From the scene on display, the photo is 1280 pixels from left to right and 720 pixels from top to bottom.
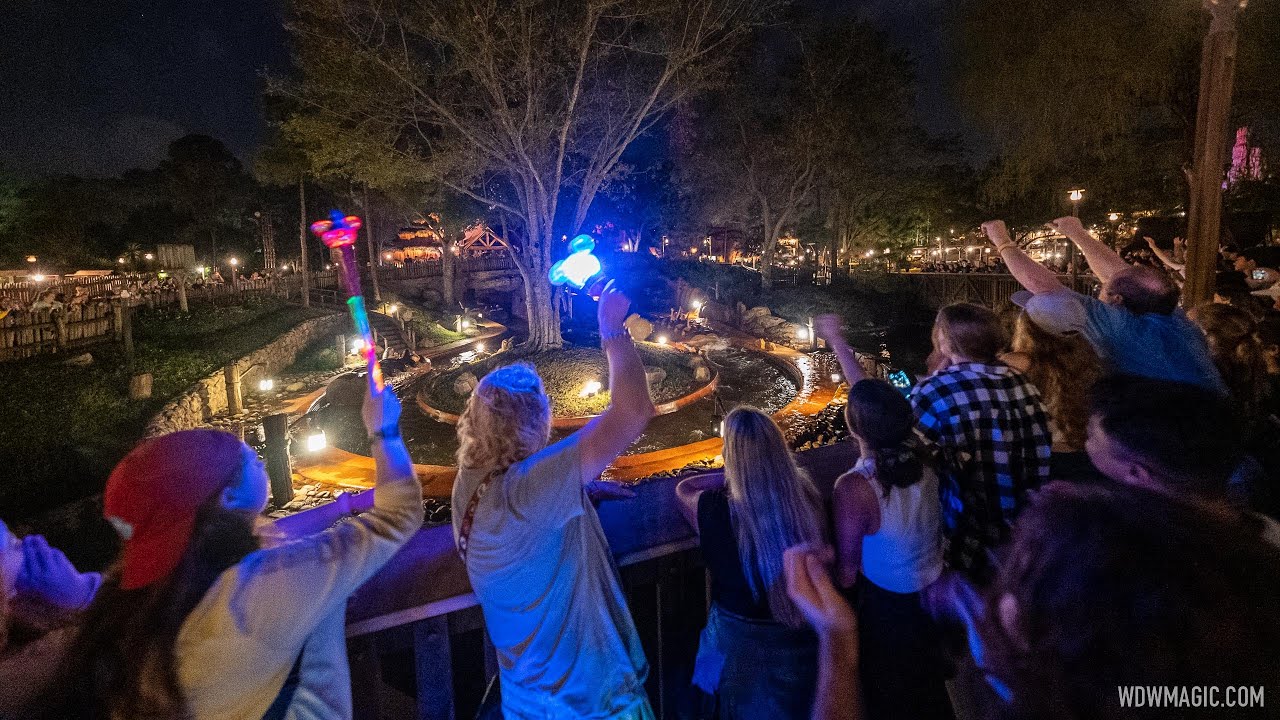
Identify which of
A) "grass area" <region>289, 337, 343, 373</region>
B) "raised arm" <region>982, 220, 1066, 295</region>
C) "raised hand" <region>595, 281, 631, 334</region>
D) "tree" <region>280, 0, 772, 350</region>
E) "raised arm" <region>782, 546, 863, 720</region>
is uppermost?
"tree" <region>280, 0, 772, 350</region>

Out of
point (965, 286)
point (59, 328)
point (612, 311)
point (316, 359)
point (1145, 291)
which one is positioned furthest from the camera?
point (965, 286)

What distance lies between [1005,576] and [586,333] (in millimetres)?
21072

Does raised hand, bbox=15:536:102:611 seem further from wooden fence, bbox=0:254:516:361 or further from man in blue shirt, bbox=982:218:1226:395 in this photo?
wooden fence, bbox=0:254:516:361

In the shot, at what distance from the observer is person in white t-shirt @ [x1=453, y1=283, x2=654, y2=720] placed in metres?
1.66

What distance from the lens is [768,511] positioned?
1.70 meters

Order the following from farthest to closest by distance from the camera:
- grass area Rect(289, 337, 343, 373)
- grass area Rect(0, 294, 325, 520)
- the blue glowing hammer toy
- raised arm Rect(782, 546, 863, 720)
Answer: grass area Rect(289, 337, 343, 373) → grass area Rect(0, 294, 325, 520) → the blue glowing hammer toy → raised arm Rect(782, 546, 863, 720)

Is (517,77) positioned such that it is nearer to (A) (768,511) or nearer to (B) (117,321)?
(B) (117,321)

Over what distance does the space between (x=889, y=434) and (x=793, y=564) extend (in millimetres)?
582

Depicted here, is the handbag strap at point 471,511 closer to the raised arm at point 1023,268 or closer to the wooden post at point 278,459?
the raised arm at point 1023,268

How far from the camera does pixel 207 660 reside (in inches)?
46.7

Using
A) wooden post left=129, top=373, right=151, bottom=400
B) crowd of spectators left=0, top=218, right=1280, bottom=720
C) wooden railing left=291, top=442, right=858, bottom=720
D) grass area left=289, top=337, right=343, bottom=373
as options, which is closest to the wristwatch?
crowd of spectators left=0, top=218, right=1280, bottom=720

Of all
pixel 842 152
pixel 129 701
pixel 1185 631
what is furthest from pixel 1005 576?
pixel 842 152

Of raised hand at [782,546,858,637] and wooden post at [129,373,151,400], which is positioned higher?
raised hand at [782,546,858,637]

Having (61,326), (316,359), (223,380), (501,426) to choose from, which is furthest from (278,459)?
(316,359)
